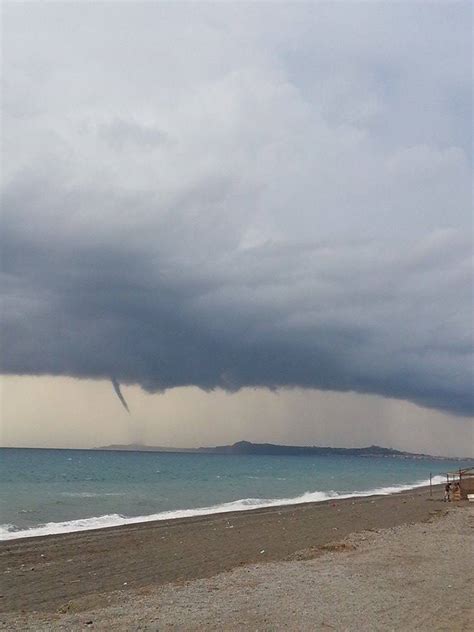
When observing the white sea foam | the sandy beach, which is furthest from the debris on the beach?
the white sea foam

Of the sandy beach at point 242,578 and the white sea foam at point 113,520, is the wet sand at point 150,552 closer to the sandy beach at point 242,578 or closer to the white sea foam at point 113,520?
the sandy beach at point 242,578

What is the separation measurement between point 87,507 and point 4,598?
22.0 metres

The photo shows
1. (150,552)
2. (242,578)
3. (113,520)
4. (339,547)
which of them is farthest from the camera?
(113,520)

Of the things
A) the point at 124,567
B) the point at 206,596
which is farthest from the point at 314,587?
the point at 124,567

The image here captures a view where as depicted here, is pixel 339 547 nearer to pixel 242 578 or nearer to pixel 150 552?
pixel 242 578

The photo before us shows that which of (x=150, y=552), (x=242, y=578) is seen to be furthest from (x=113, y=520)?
(x=242, y=578)

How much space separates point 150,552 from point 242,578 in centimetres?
606

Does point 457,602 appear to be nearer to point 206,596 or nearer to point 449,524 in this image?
point 206,596

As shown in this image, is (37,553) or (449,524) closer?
(37,553)

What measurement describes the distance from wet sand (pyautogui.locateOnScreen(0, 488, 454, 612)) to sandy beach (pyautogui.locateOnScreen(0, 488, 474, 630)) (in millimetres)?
38

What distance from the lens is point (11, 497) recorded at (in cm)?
3972

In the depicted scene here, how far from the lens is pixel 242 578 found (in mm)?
13648

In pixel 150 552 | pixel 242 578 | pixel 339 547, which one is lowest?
pixel 150 552

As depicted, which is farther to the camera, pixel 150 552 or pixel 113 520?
pixel 113 520
